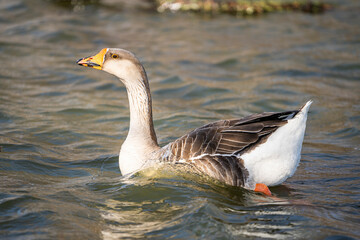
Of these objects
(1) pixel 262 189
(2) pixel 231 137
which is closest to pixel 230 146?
(2) pixel 231 137

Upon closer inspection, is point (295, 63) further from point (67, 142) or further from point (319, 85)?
point (67, 142)

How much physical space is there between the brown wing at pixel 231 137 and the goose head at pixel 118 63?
1.09 metres

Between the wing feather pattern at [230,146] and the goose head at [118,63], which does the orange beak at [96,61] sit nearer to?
the goose head at [118,63]

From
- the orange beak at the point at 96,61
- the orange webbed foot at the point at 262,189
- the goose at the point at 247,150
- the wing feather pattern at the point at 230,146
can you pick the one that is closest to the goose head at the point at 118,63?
the orange beak at the point at 96,61

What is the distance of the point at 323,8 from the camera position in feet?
51.3

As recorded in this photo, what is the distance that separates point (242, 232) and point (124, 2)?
13.0 metres

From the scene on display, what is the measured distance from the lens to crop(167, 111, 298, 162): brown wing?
4.92 meters

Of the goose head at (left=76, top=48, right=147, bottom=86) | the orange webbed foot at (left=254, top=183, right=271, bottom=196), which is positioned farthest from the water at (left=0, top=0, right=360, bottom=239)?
the goose head at (left=76, top=48, right=147, bottom=86)

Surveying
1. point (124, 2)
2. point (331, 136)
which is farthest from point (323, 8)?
point (331, 136)

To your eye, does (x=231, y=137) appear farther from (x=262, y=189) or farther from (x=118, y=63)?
(x=118, y=63)

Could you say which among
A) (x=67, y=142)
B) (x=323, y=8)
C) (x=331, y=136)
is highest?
(x=323, y=8)

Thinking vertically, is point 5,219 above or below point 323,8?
below

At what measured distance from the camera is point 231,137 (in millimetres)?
4996

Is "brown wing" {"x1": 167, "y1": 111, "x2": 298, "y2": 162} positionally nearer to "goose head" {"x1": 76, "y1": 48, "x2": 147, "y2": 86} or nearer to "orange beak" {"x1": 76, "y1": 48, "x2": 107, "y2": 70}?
"goose head" {"x1": 76, "y1": 48, "x2": 147, "y2": 86}
